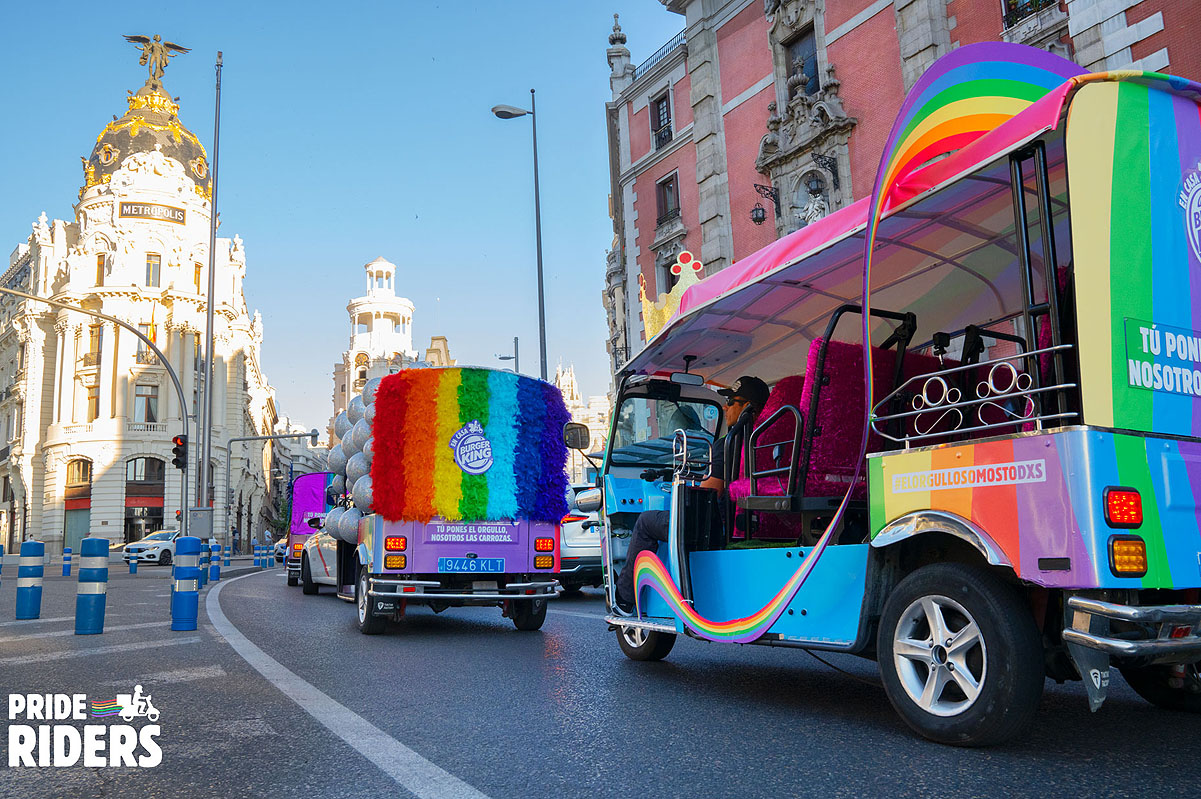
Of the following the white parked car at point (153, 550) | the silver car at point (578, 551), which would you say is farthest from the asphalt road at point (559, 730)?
the white parked car at point (153, 550)

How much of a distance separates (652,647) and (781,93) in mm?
18192

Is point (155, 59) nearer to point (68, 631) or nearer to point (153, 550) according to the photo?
point (153, 550)

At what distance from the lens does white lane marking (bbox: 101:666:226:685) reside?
625 cm

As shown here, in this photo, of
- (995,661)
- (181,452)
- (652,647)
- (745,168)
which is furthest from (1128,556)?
(181,452)

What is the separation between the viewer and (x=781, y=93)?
22.2 meters

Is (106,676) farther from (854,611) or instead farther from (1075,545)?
(1075,545)

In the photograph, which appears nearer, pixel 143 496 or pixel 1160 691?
pixel 1160 691

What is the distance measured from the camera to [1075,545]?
3482 mm

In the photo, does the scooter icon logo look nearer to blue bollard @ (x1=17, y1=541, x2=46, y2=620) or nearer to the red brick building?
blue bollard @ (x1=17, y1=541, x2=46, y2=620)

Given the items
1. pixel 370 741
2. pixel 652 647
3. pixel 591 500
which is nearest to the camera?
pixel 370 741

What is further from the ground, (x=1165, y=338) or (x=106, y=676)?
(x=1165, y=338)

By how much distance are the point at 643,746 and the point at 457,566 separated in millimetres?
5619

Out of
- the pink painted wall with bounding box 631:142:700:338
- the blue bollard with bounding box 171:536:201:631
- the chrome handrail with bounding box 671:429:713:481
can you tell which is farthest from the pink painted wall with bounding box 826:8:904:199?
the blue bollard with bounding box 171:536:201:631

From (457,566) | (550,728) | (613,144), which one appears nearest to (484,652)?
(457,566)
